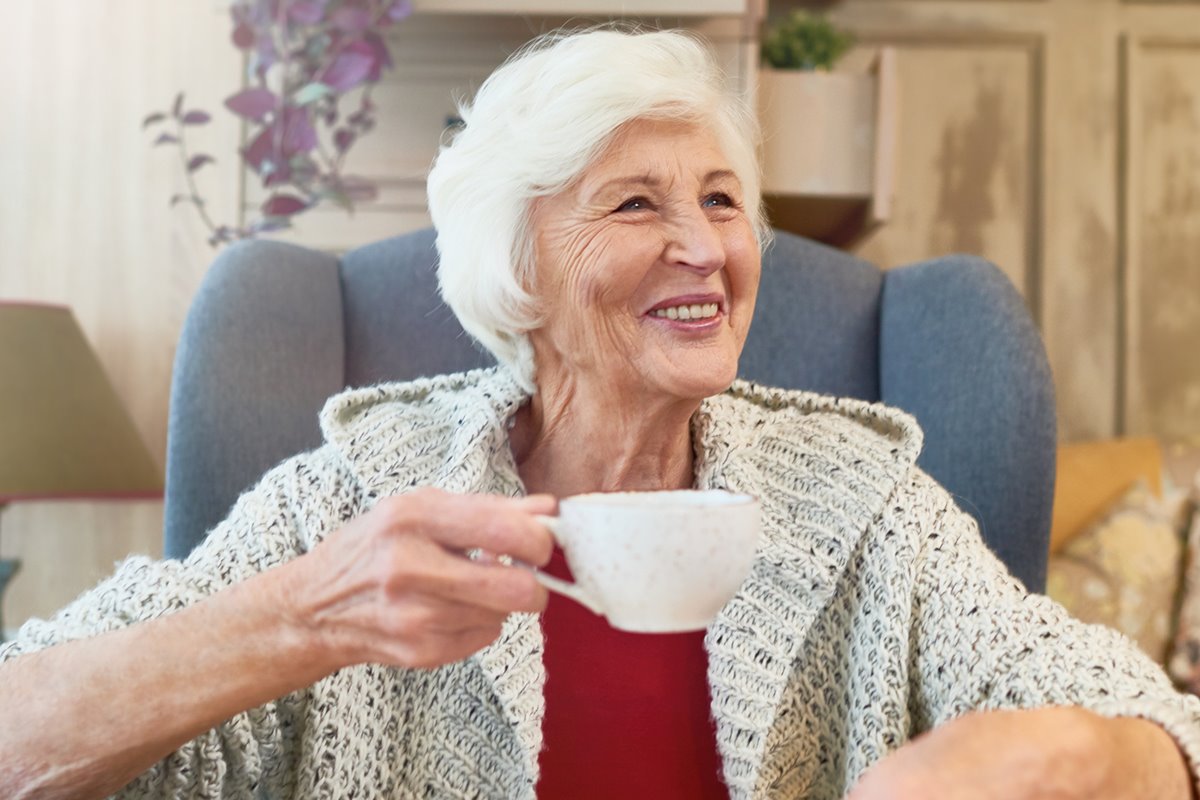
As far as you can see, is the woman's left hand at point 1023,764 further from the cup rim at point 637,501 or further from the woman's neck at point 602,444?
the woman's neck at point 602,444

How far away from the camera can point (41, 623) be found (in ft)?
3.00

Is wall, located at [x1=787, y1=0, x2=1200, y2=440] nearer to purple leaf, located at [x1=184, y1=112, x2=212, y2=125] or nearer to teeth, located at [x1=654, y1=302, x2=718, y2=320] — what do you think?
purple leaf, located at [x1=184, y1=112, x2=212, y2=125]

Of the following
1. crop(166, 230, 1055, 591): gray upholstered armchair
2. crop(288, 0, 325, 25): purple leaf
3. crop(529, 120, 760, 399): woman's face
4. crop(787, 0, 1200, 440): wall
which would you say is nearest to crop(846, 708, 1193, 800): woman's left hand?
crop(529, 120, 760, 399): woman's face

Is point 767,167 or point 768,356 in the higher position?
point 767,167

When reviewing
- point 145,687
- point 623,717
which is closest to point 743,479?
point 623,717

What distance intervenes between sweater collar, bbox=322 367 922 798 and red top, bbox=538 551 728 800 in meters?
0.05

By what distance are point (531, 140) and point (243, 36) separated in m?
0.89

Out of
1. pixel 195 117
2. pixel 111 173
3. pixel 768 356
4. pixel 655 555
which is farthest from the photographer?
pixel 111 173

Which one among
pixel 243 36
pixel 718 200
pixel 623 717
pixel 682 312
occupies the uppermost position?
pixel 243 36

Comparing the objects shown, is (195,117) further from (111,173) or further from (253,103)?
(111,173)

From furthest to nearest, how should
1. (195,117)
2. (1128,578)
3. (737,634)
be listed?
(1128,578), (195,117), (737,634)

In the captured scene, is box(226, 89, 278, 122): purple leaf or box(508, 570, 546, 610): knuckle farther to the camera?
box(226, 89, 278, 122): purple leaf

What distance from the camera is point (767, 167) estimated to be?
75.6 inches

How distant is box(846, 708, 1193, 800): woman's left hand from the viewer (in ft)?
2.22
